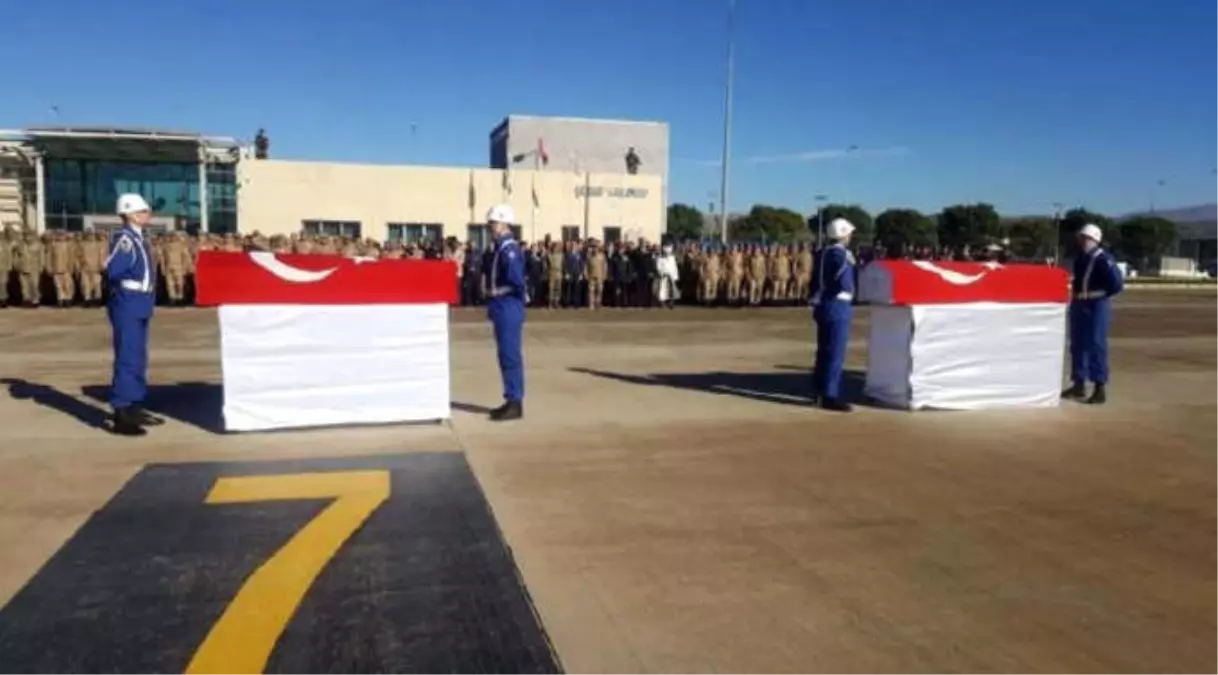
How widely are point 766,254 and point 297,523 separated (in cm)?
2065

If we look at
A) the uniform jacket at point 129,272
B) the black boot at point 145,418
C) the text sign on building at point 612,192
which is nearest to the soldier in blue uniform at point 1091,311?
the black boot at point 145,418

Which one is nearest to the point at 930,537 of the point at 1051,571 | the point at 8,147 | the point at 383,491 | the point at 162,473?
the point at 1051,571

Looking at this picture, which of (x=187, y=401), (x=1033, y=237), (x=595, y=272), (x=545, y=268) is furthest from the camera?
(x=1033, y=237)

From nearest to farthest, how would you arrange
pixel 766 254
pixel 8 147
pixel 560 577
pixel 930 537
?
pixel 560 577 < pixel 930 537 < pixel 766 254 < pixel 8 147

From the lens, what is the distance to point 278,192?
124 feet

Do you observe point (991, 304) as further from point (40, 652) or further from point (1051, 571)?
point (40, 652)

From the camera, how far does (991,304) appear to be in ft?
29.7

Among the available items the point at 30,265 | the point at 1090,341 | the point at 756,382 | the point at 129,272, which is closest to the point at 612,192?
the point at 30,265

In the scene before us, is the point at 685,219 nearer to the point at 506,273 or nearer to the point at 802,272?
the point at 802,272

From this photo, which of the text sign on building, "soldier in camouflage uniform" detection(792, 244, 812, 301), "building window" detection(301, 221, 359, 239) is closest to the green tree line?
the text sign on building

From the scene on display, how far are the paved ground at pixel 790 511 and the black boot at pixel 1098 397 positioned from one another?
130mm

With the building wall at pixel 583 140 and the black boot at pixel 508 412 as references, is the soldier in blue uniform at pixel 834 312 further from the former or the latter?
the building wall at pixel 583 140

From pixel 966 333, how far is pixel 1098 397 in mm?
1774

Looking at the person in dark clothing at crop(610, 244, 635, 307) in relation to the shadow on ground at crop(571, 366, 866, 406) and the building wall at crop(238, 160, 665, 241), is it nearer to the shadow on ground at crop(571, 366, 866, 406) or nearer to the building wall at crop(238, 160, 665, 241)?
the shadow on ground at crop(571, 366, 866, 406)
